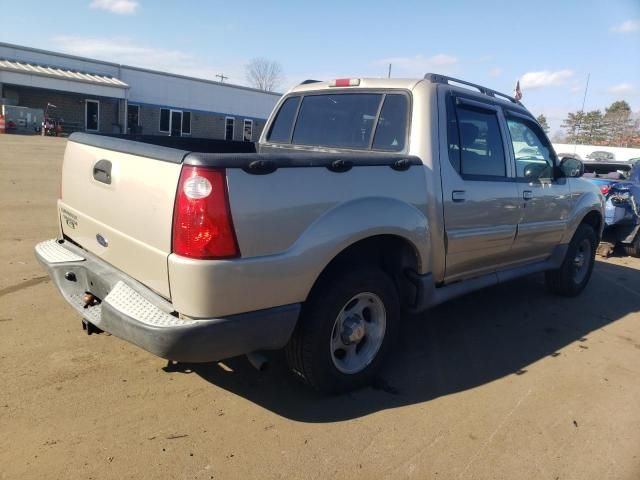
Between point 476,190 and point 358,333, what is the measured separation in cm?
154

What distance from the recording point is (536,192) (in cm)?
479

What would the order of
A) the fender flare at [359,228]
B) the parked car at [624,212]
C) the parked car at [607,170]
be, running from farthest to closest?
1. the parked car at [607,170]
2. the parked car at [624,212]
3. the fender flare at [359,228]

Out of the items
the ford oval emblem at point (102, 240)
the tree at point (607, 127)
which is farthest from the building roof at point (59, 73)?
the tree at point (607, 127)

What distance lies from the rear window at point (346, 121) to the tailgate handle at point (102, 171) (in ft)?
6.11

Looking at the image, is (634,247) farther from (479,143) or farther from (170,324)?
(170,324)

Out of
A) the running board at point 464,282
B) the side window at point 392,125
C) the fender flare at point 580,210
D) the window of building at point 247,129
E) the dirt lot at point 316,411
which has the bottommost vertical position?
the dirt lot at point 316,411

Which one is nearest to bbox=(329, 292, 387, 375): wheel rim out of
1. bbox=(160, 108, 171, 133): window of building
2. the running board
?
the running board

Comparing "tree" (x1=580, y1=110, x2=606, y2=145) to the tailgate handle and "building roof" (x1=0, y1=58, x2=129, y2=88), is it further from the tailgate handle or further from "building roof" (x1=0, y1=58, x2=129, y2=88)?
the tailgate handle

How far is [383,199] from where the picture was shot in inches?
128

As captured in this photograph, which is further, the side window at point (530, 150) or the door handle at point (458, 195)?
the side window at point (530, 150)

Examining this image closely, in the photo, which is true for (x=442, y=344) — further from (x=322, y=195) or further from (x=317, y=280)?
(x=322, y=195)

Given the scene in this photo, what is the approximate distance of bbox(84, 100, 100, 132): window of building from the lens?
3088cm

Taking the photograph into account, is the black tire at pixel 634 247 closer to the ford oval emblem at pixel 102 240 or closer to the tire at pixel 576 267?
the tire at pixel 576 267

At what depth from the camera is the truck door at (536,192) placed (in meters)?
4.66
